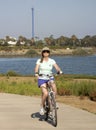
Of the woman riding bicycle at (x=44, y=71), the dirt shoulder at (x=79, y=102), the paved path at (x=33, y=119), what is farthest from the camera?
the dirt shoulder at (x=79, y=102)

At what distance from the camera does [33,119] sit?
1077cm

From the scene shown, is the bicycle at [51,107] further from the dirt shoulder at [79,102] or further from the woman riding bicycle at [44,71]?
the dirt shoulder at [79,102]

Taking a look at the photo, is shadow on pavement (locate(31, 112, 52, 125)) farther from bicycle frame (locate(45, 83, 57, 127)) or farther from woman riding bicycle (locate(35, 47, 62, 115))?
woman riding bicycle (locate(35, 47, 62, 115))

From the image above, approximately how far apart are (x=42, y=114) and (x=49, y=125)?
2.10 ft

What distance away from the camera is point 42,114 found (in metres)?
10.6

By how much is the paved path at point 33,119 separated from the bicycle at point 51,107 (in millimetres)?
173

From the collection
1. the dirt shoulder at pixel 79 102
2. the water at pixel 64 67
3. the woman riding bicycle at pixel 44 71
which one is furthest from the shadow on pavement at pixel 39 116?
the water at pixel 64 67

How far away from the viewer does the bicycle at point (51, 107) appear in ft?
32.3

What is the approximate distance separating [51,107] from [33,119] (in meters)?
0.92

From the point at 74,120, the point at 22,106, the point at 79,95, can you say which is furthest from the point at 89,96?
the point at 74,120

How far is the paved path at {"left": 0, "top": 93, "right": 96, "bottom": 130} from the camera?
9773 mm

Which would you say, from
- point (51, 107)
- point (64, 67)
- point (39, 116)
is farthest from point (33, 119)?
point (64, 67)

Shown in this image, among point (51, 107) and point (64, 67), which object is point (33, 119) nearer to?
point (51, 107)

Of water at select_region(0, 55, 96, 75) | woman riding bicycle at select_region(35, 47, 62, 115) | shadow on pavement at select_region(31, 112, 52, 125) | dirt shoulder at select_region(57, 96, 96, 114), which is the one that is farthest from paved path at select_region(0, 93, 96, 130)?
water at select_region(0, 55, 96, 75)
